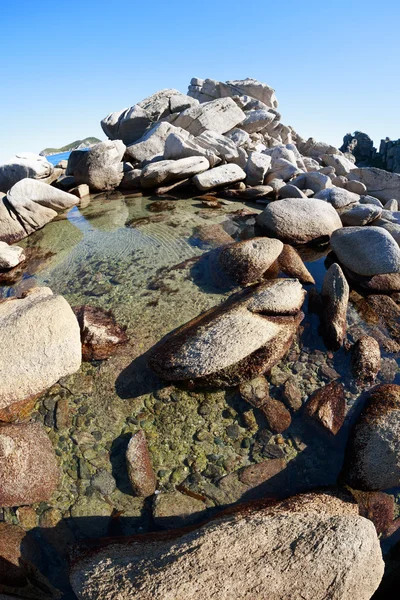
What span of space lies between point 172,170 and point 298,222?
4206mm

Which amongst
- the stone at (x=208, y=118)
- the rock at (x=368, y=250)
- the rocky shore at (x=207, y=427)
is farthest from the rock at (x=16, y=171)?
the rock at (x=368, y=250)

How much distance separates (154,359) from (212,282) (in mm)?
1846

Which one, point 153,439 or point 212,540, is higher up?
point 212,540

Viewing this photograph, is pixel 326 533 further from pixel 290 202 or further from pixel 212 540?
pixel 290 202

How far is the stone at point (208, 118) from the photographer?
1365 centimetres

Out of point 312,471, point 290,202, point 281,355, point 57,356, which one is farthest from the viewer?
point 290,202

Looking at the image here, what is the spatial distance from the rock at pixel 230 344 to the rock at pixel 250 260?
1032mm

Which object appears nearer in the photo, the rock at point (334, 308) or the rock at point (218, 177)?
the rock at point (334, 308)

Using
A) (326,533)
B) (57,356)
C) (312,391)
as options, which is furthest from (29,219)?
(326,533)

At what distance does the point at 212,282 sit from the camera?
5.38 meters

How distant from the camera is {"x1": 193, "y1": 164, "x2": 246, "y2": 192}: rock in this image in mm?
9359

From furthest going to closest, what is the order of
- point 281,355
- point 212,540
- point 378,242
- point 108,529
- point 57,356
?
1. point 378,242
2. point 281,355
3. point 57,356
4. point 108,529
5. point 212,540

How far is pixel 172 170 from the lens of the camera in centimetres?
941

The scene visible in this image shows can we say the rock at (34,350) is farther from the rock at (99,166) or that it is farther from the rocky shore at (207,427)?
the rock at (99,166)
